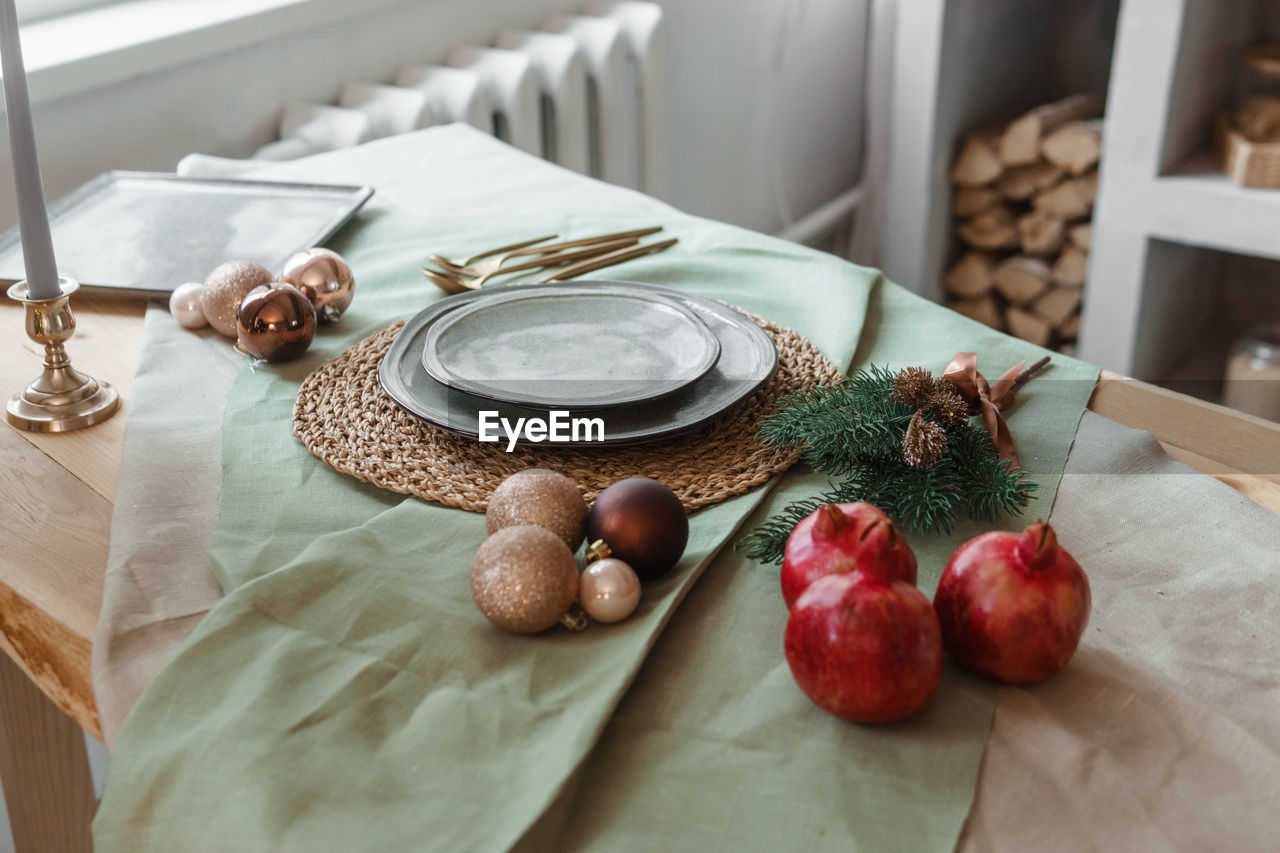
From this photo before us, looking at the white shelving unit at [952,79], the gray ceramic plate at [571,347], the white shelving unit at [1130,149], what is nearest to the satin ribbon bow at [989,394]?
the gray ceramic plate at [571,347]

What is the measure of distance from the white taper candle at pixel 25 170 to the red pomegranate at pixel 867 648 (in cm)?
52

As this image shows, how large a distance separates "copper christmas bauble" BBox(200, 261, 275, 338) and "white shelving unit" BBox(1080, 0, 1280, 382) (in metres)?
1.48

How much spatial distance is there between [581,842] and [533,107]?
1.37m

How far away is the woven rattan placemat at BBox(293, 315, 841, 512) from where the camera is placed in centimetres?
58

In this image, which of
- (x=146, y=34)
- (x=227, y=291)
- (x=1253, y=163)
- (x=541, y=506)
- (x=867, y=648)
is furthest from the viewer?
(x=1253, y=163)

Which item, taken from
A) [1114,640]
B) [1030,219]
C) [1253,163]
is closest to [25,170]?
[1114,640]

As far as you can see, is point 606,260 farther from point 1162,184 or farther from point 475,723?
point 1162,184

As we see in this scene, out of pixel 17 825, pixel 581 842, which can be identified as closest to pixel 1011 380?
pixel 581 842

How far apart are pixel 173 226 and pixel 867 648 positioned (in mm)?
735

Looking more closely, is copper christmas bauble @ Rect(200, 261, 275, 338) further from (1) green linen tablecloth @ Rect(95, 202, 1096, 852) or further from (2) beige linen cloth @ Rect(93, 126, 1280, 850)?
(1) green linen tablecloth @ Rect(95, 202, 1096, 852)

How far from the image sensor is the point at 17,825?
0.93m

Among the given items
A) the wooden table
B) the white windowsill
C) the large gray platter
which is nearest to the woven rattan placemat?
the large gray platter

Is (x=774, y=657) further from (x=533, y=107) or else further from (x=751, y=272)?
(x=533, y=107)

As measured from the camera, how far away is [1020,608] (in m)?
0.43
